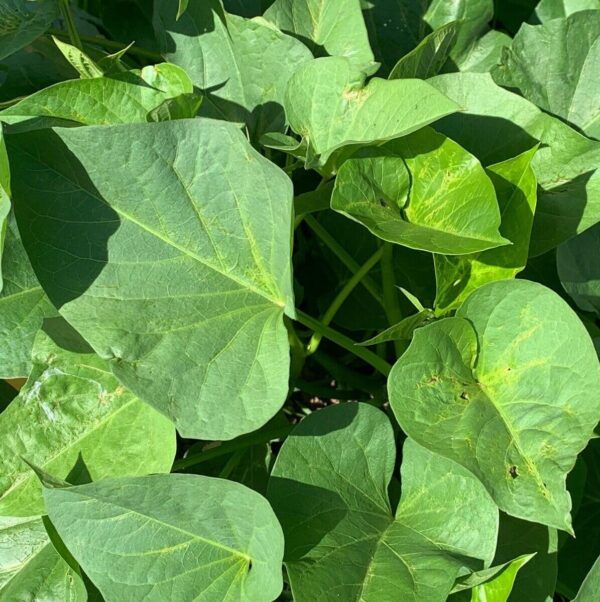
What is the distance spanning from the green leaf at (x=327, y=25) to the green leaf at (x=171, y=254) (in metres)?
0.26

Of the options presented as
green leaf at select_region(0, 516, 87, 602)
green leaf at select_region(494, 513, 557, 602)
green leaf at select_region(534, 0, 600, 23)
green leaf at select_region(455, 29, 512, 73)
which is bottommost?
green leaf at select_region(494, 513, 557, 602)

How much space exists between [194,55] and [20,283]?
12.9 inches

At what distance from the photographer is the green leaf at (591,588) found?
0.68 metres

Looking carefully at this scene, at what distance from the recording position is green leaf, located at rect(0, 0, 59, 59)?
0.88 m

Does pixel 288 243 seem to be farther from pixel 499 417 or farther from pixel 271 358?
pixel 499 417

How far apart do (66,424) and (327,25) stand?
1.73 ft

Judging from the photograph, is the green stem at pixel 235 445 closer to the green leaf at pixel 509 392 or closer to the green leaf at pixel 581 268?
the green leaf at pixel 509 392

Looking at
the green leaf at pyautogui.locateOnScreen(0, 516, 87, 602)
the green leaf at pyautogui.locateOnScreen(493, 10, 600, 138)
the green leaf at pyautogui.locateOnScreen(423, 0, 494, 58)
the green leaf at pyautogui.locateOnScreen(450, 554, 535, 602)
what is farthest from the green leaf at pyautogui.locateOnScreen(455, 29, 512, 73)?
the green leaf at pyautogui.locateOnScreen(0, 516, 87, 602)

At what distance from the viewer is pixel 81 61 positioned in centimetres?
86

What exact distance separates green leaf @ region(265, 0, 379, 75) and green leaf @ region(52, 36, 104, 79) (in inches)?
8.5

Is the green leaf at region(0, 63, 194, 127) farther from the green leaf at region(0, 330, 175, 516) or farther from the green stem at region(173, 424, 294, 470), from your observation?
the green stem at region(173, 424, 294, 470)

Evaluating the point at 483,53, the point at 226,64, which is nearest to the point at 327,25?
the point at 226,64

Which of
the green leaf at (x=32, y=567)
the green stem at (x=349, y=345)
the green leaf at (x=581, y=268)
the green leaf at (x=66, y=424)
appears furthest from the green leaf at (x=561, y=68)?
the green leaf at (x=32, y=567)

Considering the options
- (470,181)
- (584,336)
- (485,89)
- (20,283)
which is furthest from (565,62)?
(20,283)
